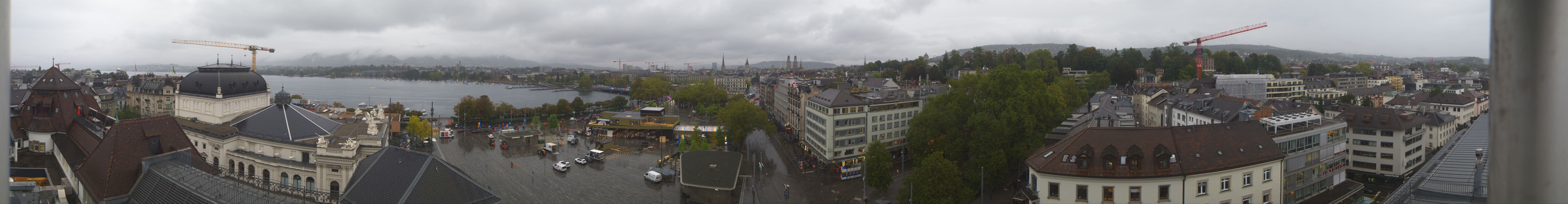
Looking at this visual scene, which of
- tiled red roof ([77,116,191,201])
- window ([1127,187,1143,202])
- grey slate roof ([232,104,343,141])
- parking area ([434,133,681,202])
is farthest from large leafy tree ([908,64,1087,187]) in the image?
grey slate roof ([232,104,343,141])

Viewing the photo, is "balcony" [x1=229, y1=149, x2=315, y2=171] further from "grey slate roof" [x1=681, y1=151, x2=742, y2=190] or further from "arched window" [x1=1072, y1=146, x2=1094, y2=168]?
"arched window" [x1=1072, y1=146, x2=1094, y2=168]

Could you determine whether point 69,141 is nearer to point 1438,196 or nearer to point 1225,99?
point 1438,196

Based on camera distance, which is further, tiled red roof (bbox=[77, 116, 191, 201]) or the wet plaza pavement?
the wet plaza pavement

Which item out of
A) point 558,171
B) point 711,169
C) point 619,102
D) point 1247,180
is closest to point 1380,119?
point 1247,180

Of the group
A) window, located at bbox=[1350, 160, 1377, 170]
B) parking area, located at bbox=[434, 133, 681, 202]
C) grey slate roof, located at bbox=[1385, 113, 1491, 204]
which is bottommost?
parking area, located at bbox=[434, 133, 681, 202]

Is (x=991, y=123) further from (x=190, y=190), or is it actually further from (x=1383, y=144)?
(x=190, y=190)

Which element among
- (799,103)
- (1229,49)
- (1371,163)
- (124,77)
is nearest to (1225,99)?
(1371,163)
